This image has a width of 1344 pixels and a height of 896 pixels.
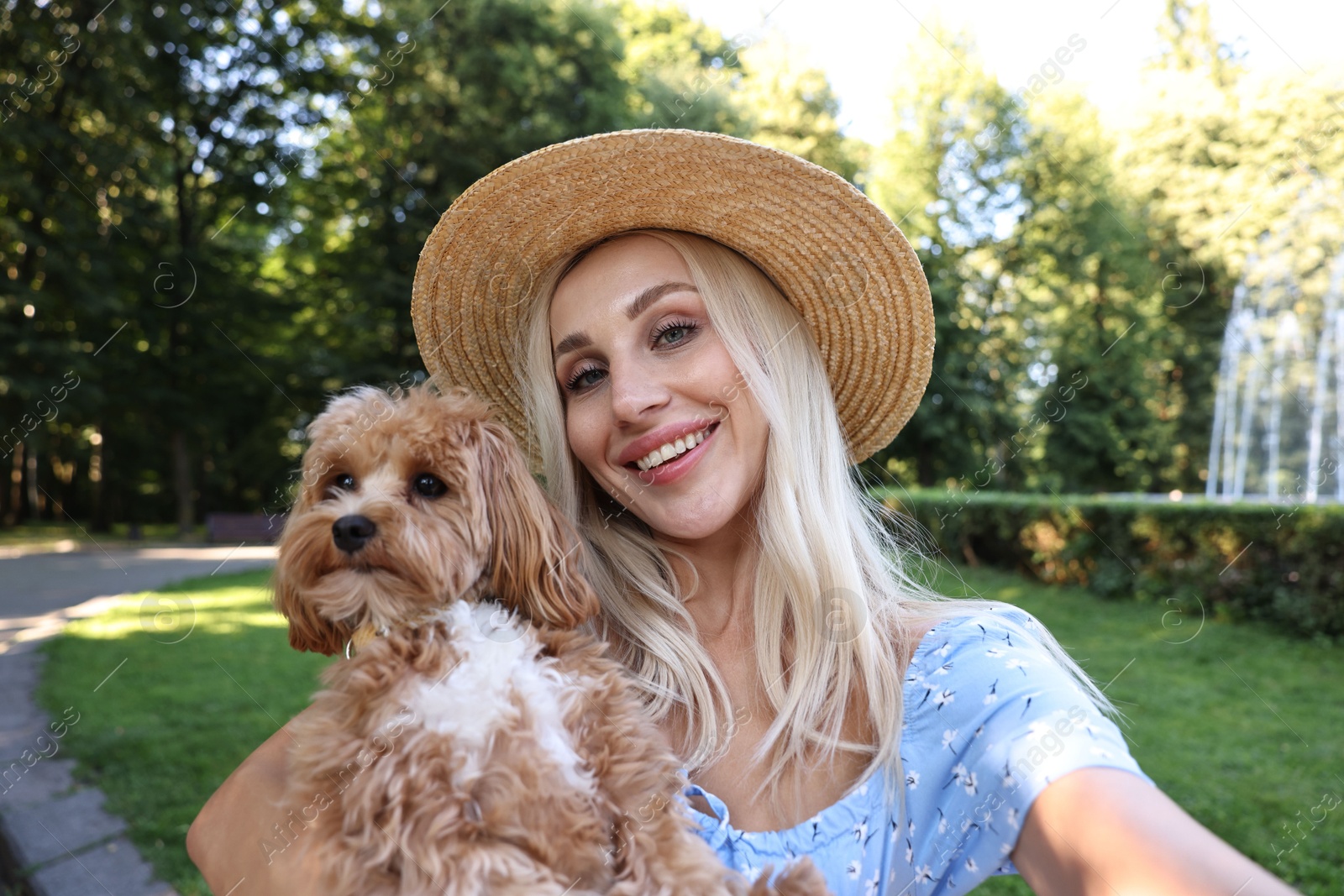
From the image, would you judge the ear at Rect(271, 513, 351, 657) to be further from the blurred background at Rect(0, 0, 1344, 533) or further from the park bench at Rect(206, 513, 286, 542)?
the park bench at Rect(206, 513, 286, 542)

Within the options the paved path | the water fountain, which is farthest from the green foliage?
the water fountain

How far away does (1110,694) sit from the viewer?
25.3 feet

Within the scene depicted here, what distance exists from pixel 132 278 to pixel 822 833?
23585 millimetres

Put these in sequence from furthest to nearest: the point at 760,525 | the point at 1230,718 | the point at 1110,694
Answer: the point at 1110,694, the point at 1230,718, the point at 760,525

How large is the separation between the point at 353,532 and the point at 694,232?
126 cm

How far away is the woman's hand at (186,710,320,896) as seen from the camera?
1673 mm

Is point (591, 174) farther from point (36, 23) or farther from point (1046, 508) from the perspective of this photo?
point (36, 23)

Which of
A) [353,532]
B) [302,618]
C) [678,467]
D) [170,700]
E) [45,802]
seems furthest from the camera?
[170,700]

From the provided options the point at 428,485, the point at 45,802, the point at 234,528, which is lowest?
the point at 234,528

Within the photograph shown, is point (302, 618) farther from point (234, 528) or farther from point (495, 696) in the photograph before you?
point (234, 528)

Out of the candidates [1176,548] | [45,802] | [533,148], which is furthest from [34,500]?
[1176,548]

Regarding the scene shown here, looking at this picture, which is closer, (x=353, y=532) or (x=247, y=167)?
(x=353, y=532)

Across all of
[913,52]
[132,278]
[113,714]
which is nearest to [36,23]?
[132,278]

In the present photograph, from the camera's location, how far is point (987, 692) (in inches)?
70.7
